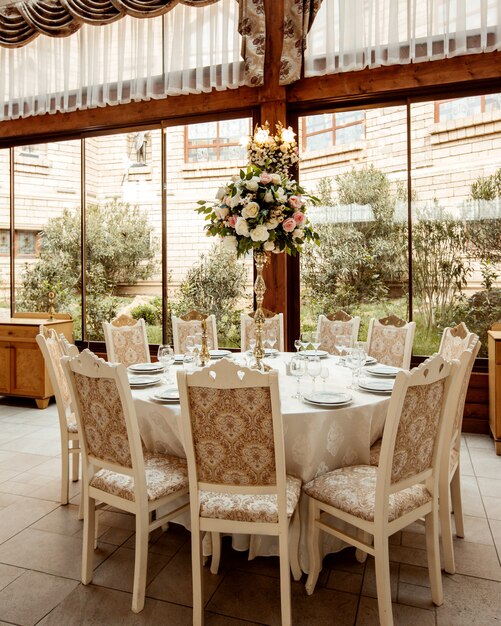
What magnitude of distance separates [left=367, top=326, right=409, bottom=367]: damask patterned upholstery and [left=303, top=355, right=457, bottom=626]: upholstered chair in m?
1.59

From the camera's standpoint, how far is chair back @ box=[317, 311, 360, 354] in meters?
3.91

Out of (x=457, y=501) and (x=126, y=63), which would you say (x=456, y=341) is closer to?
(x=457, y=501)

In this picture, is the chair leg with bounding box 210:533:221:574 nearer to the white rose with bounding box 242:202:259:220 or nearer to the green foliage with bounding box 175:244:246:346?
the white rose with bounding box 242:202:259:220

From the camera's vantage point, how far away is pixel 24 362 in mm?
5062

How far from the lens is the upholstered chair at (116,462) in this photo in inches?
76.0

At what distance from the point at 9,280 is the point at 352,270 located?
13.6ft

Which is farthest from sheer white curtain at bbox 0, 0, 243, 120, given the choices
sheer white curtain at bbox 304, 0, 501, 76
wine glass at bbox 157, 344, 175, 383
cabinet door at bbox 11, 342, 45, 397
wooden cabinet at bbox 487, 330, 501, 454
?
wooden cabinet at bbox 487, 330, 501, 454

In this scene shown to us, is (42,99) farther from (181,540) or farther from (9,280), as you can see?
(181,540)

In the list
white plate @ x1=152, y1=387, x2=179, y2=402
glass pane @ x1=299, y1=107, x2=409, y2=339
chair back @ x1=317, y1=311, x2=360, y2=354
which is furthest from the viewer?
glass pane @ x1=299, y1=107, x2=409, y2=339

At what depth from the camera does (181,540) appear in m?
2.47

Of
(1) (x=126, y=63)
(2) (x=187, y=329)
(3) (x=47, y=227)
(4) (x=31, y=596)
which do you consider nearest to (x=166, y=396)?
(4) (x=31, y=596)

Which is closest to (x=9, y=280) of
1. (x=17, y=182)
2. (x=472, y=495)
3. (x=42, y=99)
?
(x=17, y=182)

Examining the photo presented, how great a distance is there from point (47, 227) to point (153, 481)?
15.1 feet

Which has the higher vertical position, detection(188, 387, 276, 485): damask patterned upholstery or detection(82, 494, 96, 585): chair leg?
detection(188, 387, 276, 485): damask patterned upholstery
